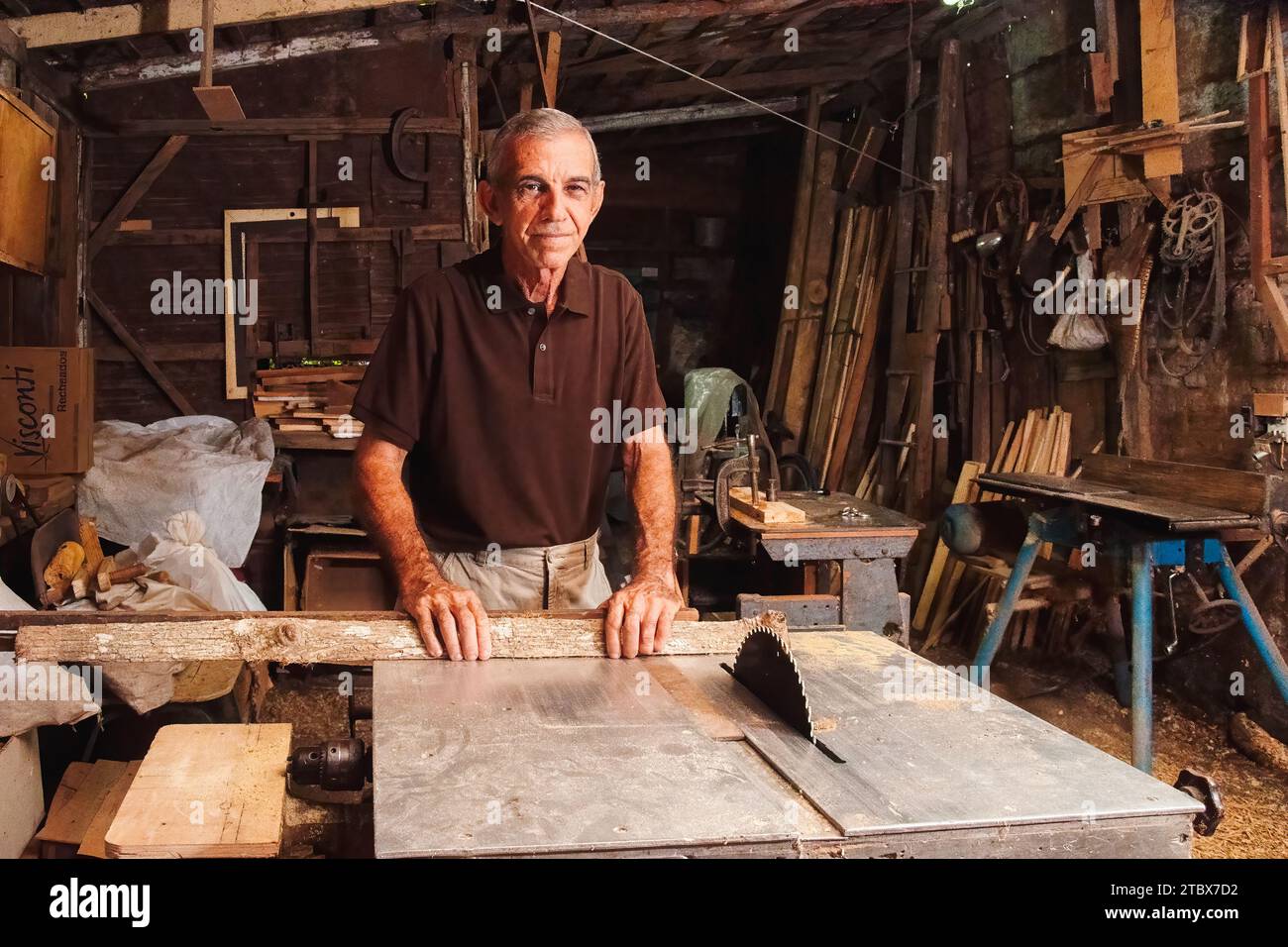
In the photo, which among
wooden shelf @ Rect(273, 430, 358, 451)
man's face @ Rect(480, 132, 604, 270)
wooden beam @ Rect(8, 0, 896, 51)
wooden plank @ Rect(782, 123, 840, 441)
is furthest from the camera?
wooden plank @ Rect(782, 123, 840, 441)

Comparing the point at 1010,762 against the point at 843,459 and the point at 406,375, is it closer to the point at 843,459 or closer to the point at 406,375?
the point at 406,375

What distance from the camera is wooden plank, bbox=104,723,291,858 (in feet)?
5.32

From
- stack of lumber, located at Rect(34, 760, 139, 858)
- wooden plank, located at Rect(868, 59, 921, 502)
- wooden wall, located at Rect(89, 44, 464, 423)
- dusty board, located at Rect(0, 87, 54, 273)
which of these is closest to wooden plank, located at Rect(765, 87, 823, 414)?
wooden plank, located at Rect(868, 59, 921, 502)

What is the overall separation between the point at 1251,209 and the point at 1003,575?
2.19m

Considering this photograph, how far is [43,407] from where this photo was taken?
484 centimetres

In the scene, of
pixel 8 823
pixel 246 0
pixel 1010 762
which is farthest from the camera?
pixel 246 0

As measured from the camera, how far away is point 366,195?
6.23m

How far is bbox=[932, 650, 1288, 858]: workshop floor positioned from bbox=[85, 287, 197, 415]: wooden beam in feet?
16.7

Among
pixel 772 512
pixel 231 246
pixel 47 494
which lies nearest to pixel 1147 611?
pixel 772 512

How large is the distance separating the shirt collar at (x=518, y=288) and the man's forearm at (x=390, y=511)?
475 mm

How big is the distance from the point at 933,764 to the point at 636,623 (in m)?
0.73

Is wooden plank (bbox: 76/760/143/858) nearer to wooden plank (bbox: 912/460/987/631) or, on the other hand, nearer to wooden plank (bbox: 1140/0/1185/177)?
wooden plank (bbox: 1140/0/1185/177)

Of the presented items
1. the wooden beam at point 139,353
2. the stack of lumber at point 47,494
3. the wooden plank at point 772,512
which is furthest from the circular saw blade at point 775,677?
the wooden beam at point 139,353

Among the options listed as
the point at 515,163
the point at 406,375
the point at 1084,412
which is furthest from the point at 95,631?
the point at 1084,412
